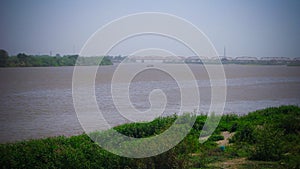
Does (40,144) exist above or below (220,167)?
above

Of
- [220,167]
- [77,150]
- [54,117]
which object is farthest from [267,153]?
[54,117]

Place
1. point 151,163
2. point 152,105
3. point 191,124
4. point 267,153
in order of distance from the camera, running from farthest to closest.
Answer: point 152,105, point 191,124, point 267,153, point 151,163

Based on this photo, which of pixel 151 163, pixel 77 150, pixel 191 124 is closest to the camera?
pixel 151 163

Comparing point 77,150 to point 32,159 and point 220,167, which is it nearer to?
point 32,159

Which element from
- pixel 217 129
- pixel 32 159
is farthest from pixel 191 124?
pixel 32 159

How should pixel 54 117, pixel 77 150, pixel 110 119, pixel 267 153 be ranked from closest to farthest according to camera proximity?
pixel 77 150
pixel 267 153
pixel 110 119
pixel 54 117

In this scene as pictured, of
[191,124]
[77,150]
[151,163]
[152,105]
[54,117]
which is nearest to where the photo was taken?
[151,163]

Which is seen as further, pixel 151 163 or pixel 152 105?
pixel 152 105

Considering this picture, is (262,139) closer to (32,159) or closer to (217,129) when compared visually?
(217,129)

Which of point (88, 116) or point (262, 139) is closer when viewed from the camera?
point (262, 139)
